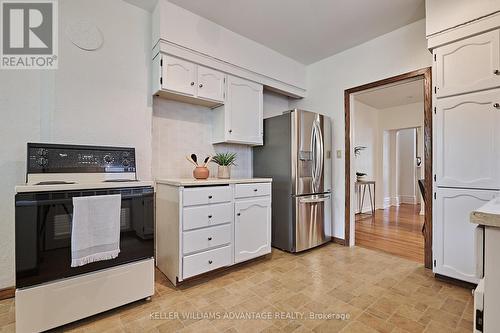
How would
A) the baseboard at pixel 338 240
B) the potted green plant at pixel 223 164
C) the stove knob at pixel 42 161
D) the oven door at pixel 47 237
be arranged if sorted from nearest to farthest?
the oven door at pixel 47 237, the stove knob at pixel 42 161, the potted green plant at pixel 223 164, the baseboard at pixel 338 240

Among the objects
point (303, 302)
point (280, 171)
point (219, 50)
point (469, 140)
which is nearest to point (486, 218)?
point (303, 302)

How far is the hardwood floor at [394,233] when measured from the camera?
9.68 ft

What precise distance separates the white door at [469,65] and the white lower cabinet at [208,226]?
6.31 feet

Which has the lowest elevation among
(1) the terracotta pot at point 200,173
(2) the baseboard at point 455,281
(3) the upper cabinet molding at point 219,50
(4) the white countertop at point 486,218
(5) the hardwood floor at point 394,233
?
(5) the hardwood floor at point 394,233

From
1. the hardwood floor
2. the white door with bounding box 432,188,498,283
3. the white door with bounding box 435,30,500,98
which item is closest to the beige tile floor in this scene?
the white door with bounding box 432,188,498,283

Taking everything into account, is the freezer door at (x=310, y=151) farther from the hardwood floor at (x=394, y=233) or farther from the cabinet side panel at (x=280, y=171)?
the hardwood floor at (x=394, y=233)

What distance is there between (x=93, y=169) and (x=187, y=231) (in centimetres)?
93

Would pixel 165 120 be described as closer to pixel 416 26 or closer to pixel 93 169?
pixel 93 169

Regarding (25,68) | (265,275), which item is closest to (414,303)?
(265,275)

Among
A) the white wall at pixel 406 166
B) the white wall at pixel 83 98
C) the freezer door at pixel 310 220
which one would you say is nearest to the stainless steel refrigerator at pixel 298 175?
the freezer door at pixel 310 220

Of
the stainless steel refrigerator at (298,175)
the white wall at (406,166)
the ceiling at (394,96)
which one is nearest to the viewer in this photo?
the stainless steel refrigerator at (298,175)

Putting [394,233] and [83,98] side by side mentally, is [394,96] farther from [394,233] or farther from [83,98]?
[83,98]

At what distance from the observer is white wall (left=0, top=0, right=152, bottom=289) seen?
1830mm

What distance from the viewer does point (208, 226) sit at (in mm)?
2168
